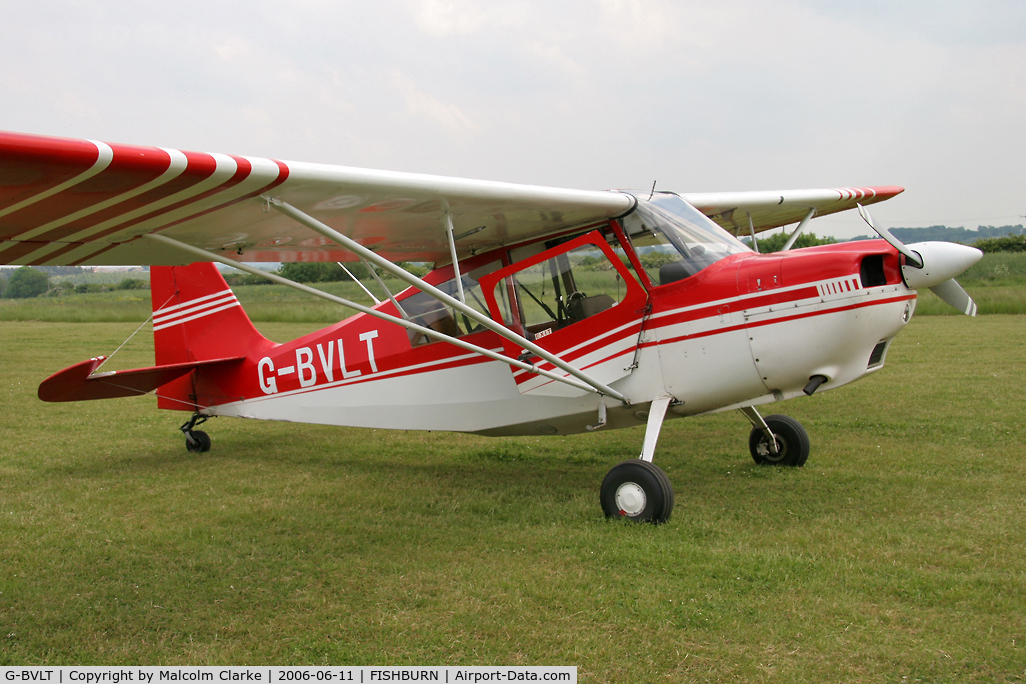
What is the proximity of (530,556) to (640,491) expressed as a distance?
955 millimetres

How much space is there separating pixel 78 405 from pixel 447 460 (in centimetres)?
671

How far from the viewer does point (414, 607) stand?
3.79 metres

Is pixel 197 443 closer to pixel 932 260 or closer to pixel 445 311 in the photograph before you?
pixel 445 311

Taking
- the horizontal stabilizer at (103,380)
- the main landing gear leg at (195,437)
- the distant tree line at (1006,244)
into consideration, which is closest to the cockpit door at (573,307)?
the horizontal stabilizer at (103,380)

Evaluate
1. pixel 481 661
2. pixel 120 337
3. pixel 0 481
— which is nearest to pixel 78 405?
pixel 0 481

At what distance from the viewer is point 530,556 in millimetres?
4445

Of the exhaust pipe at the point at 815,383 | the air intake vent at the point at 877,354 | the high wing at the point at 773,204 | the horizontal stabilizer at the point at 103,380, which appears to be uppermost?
the high wing at the point at 773,204

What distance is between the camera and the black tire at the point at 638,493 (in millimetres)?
4867

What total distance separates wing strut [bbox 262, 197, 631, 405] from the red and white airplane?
0.02 metres

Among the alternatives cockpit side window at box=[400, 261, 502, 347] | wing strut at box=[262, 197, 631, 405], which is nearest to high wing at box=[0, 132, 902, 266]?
wing strut at box=[262, 197, 631, 405]

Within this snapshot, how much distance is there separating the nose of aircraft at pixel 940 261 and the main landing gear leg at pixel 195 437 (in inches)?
269

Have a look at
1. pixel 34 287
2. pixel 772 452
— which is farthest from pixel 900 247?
pixel 34 287

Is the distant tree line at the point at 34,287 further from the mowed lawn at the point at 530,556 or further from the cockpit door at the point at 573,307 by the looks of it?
the cockpit door at the point at 573,307

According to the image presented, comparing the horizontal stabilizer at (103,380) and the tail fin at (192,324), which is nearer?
the horizontal stabilizer at (103,380)
